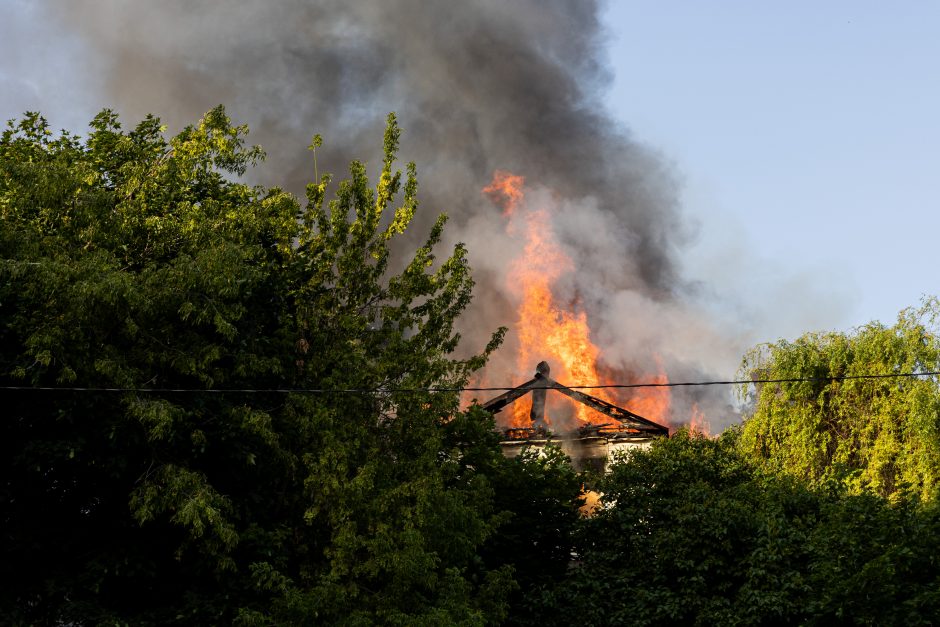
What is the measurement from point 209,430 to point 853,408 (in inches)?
950

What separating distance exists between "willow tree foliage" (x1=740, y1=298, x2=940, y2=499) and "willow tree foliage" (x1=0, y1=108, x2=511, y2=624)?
16.5m

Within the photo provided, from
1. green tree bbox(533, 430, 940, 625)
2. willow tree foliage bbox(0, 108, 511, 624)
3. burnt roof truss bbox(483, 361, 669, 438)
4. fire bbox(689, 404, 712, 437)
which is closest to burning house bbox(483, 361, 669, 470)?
burnt roof truss bbox(483, 361, 669, 438)

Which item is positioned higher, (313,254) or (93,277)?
(313,254)

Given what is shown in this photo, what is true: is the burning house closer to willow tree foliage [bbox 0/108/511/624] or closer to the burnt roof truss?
the burnt roof truss

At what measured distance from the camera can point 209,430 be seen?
22.4 meters

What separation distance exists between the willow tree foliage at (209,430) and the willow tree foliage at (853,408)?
16511 mm

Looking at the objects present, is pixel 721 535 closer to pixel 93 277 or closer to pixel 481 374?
pixel 93 277

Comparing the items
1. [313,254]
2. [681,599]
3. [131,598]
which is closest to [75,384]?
[131,598]

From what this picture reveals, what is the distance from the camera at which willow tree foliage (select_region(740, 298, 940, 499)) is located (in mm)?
35969

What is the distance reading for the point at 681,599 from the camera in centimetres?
2586

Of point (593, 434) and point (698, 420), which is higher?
point (698, 420)

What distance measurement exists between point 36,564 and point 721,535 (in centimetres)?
1534

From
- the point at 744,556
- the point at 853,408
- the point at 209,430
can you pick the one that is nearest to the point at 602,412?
the point at 853,408

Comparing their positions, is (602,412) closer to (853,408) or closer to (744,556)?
(853,408)
